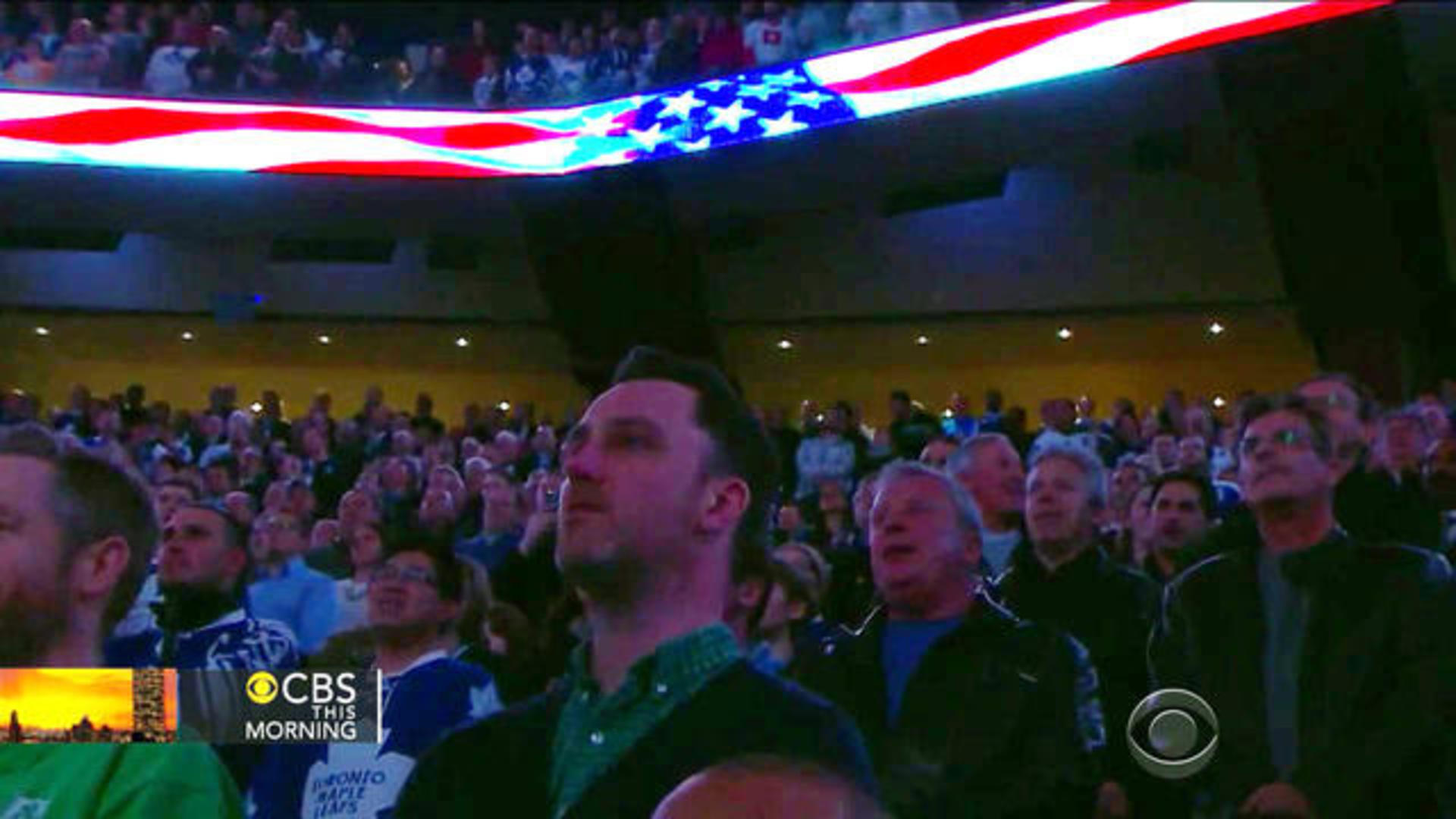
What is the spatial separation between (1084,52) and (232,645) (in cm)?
855

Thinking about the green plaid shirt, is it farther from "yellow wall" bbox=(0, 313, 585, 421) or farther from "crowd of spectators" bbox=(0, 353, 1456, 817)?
"yellow wall" bbox=(0, 313, 585, 421)

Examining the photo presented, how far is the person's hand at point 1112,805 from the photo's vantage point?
11.6ft

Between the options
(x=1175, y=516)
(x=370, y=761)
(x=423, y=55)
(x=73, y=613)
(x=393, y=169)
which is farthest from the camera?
(x=423, y=55)

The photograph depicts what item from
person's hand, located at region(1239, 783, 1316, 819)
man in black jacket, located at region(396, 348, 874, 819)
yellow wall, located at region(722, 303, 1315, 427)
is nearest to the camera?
man in black jacket, located at region(396, 348, 874, 819)

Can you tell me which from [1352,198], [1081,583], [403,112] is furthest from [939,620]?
[403,112]

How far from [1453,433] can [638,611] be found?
14.5 ft

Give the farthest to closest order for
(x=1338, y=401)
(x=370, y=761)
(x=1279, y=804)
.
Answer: (x=1338, y=401)
(x=1279, y=804)
(x=370, y=761)

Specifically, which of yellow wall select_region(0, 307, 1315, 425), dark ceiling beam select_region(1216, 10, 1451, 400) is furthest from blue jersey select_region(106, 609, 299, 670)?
yellow wall select_region(0, 307, 1315, 425)

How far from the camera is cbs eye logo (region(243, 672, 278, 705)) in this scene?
232 centimetres

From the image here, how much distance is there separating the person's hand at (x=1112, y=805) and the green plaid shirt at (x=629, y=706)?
1.79 metres

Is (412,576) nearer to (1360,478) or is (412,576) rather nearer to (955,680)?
(955,680)

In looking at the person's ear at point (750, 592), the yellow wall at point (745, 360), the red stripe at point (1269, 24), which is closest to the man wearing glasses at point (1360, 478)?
the person's ear at point (750, 592)

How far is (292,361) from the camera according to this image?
17156 millimetres

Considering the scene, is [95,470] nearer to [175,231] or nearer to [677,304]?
[677,304]
